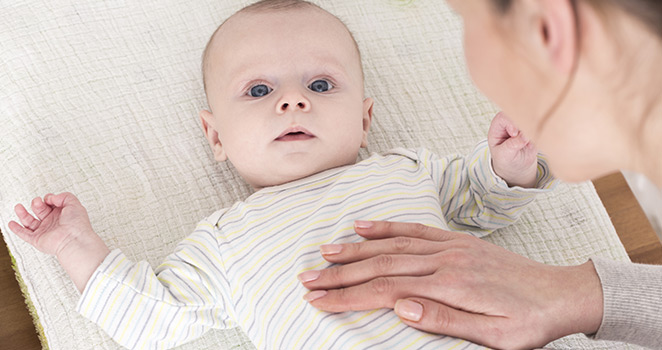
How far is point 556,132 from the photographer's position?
71cm

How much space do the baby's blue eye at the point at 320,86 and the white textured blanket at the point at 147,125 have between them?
250 mm

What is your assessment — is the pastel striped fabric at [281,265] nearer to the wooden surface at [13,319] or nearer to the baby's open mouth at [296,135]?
the baby's open mouth at [296,135]

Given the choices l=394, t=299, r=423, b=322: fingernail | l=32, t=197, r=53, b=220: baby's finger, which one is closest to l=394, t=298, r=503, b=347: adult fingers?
l=394, t=299, r=423, b=322: fingernail

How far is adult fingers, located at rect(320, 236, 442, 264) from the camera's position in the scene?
3.30ft

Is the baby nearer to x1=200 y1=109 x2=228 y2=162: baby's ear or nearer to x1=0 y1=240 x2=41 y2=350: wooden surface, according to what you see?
x1=200 y1=109 x2=228 y2=162: baby's ear

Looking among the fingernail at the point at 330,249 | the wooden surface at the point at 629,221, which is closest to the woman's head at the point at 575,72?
the fingernail at the point at 330,249

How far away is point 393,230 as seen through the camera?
104 centimetres

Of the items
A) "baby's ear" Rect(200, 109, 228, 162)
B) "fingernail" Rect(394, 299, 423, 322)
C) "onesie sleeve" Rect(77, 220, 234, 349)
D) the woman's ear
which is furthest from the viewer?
"baby's ear" Rect(200, 109, 228, 162)

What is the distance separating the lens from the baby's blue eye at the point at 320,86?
49.3 inches

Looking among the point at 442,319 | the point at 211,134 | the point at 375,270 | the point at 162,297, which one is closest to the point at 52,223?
the point at 162,297

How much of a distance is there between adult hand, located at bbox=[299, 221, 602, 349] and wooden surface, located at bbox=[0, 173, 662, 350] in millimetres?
627

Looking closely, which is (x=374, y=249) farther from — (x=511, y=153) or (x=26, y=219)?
(x=26, y=219)

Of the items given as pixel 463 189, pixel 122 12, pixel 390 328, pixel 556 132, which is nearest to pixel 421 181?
pixel 463 189

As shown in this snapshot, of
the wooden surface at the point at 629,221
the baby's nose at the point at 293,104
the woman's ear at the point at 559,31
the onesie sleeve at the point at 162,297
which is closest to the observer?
the woman's ear at the point at 559,31
